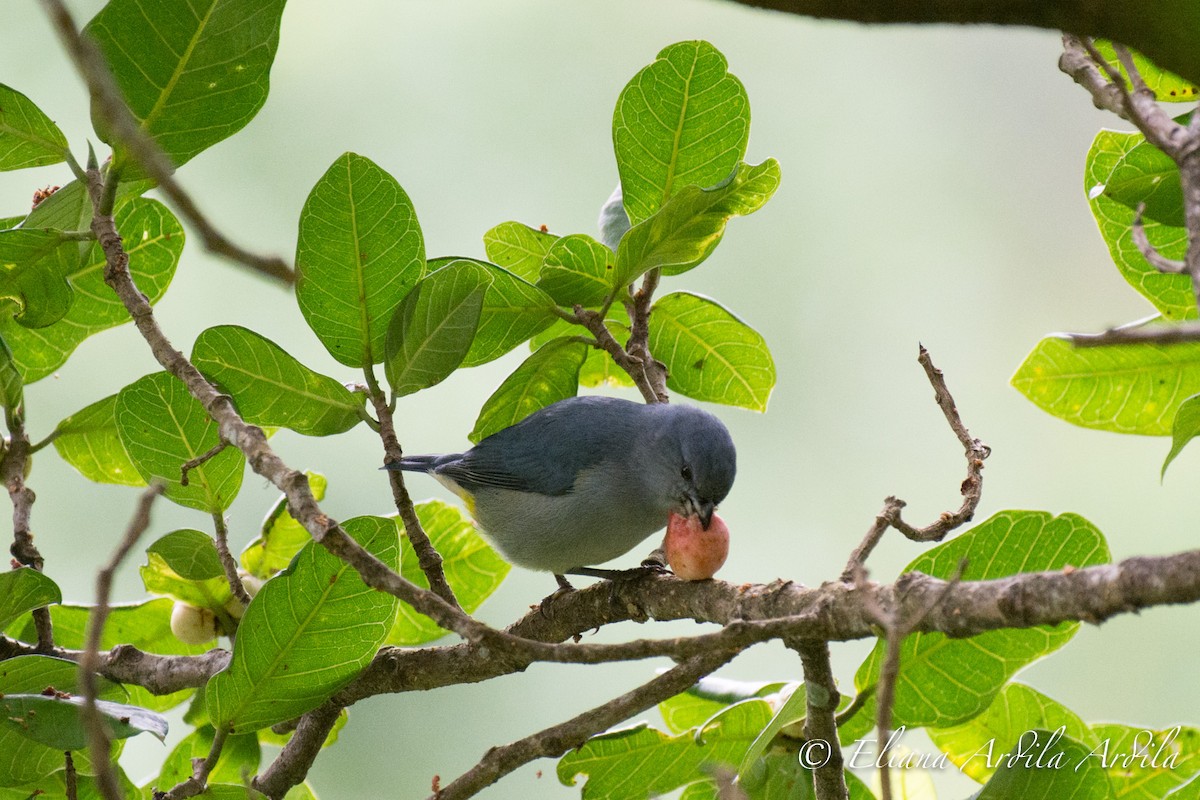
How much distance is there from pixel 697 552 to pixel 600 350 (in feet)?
2.10

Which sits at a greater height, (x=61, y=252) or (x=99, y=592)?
(x=61, y=252)

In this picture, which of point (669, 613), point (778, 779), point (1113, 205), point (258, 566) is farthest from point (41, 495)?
point (1113, 205)

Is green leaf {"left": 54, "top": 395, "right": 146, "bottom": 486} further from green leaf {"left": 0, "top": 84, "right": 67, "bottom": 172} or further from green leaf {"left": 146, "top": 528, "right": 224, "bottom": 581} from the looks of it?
green leaf {"left": 0, "top": 84, "right": 67, "bottom": 172}

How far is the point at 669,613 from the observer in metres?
1.54

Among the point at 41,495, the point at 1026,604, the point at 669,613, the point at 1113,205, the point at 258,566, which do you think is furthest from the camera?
the point at 41,495

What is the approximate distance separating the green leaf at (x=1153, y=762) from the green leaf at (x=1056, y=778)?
0.62 ft

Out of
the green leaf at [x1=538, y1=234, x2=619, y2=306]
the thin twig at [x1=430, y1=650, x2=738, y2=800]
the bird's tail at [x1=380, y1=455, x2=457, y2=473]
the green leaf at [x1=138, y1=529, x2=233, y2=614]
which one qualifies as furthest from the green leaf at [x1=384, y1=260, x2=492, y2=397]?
the bird's tail at [x1=380, y1=455, x2=457, y2=473]

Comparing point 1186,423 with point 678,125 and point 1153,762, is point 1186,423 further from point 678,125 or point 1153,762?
point 678,125

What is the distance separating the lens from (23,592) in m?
1.58

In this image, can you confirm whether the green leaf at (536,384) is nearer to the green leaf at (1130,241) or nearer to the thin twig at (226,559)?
the thin twig at (226,559)

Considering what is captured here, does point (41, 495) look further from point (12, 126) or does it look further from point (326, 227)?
point (326, 227)

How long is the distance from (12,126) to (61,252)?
21 centimetres

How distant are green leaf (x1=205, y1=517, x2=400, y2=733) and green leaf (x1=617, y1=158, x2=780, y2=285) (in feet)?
1.86

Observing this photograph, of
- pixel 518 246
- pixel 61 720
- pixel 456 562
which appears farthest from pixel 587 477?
pixel 61 720
